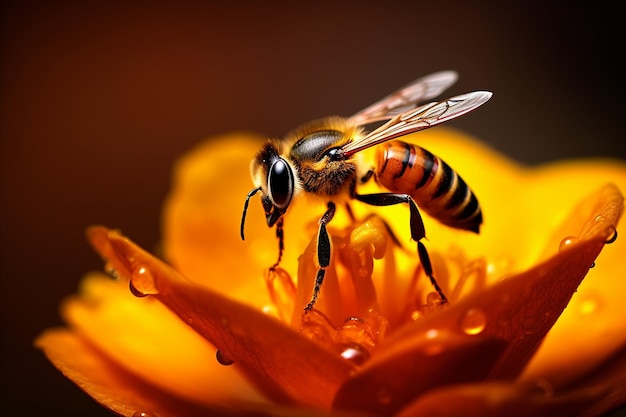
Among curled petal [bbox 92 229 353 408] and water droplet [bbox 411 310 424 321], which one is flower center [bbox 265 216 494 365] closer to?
water droplet [bbox 411 310 424 321]

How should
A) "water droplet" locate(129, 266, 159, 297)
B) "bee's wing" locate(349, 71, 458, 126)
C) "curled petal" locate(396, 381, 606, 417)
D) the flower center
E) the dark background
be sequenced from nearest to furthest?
"curled petal" locate(396, 381, 606, 417), "water droplet" locate(129, 266, 159, 297), the flower center, "bee's wing" locate(349, 71, 458, 126), the dark background

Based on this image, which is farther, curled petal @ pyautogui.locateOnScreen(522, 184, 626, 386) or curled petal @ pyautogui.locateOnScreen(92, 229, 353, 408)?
curled petal @ pyautogui.locateOnScreen(522, 184, 626, 386)

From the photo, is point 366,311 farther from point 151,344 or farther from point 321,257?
point 151,344

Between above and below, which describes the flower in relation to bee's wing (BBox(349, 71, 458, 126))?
below

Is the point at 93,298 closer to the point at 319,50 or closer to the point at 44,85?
the point at 44,85

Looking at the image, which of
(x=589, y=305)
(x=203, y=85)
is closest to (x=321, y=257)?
(x=589, y=305)

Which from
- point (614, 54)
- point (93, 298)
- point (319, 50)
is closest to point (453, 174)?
point (93, 298)

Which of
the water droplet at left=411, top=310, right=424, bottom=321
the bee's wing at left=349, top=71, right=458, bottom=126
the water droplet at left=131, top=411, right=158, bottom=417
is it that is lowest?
the water droplet at left=131, top=411, right=158, bottom=417

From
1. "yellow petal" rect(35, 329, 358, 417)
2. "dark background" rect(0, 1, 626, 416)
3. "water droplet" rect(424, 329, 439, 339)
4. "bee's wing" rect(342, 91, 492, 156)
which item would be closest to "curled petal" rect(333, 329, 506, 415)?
"water droplet" rect(424, 329, 439, 339)
